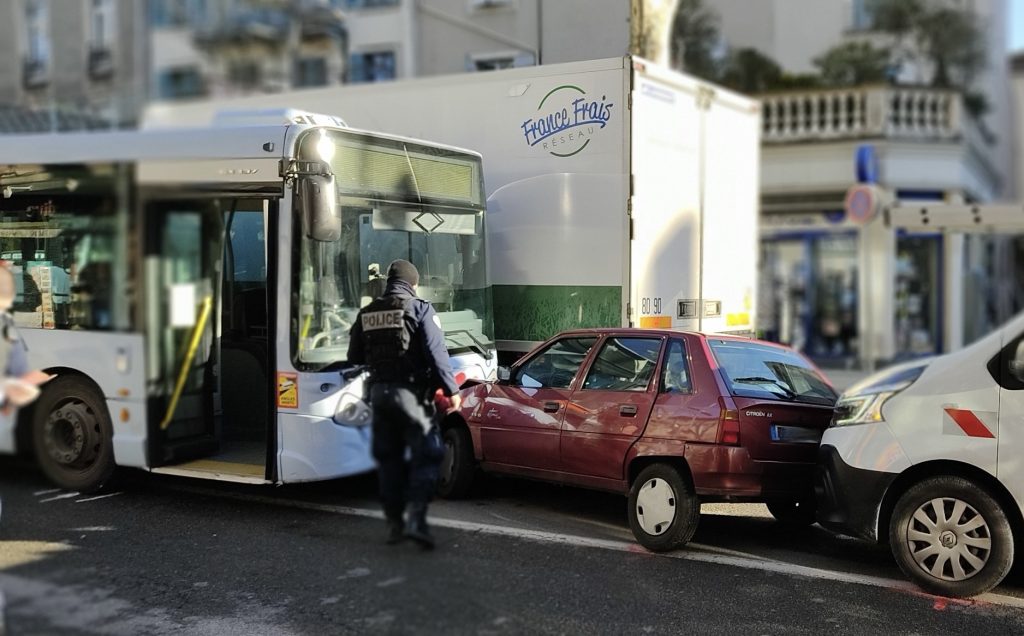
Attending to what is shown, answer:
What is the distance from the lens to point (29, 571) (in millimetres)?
2680

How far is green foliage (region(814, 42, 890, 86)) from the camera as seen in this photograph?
1812cm

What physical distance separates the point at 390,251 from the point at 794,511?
3.94 m

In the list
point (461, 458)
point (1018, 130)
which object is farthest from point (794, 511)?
point (1018, 130)

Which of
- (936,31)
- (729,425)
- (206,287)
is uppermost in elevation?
(936,31)

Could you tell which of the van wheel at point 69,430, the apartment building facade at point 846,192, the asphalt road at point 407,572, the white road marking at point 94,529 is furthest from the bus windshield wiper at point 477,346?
the apartment building facade at point 846,192

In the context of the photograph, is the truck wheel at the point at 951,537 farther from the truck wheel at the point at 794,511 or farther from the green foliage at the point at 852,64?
the green foliage at the point at 852,64

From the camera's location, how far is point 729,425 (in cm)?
587

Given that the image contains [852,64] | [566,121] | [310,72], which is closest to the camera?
[566,121]

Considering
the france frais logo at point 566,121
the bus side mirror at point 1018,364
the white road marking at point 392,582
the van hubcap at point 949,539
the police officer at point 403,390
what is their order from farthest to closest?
1. the france frais logo at point 566,121
2. the van hubcap at point 949,539
3. the bus side mirror at point 1018,364
4. the police officer at point 403,390
5. the white road marking at point 392,582

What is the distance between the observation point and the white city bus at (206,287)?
270cm

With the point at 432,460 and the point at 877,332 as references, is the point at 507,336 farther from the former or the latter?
the point at 877,332

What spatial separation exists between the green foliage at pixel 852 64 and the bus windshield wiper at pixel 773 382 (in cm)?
1327

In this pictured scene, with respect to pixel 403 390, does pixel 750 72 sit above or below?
→ above

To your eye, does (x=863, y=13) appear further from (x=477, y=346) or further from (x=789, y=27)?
(x=477, y=346)
